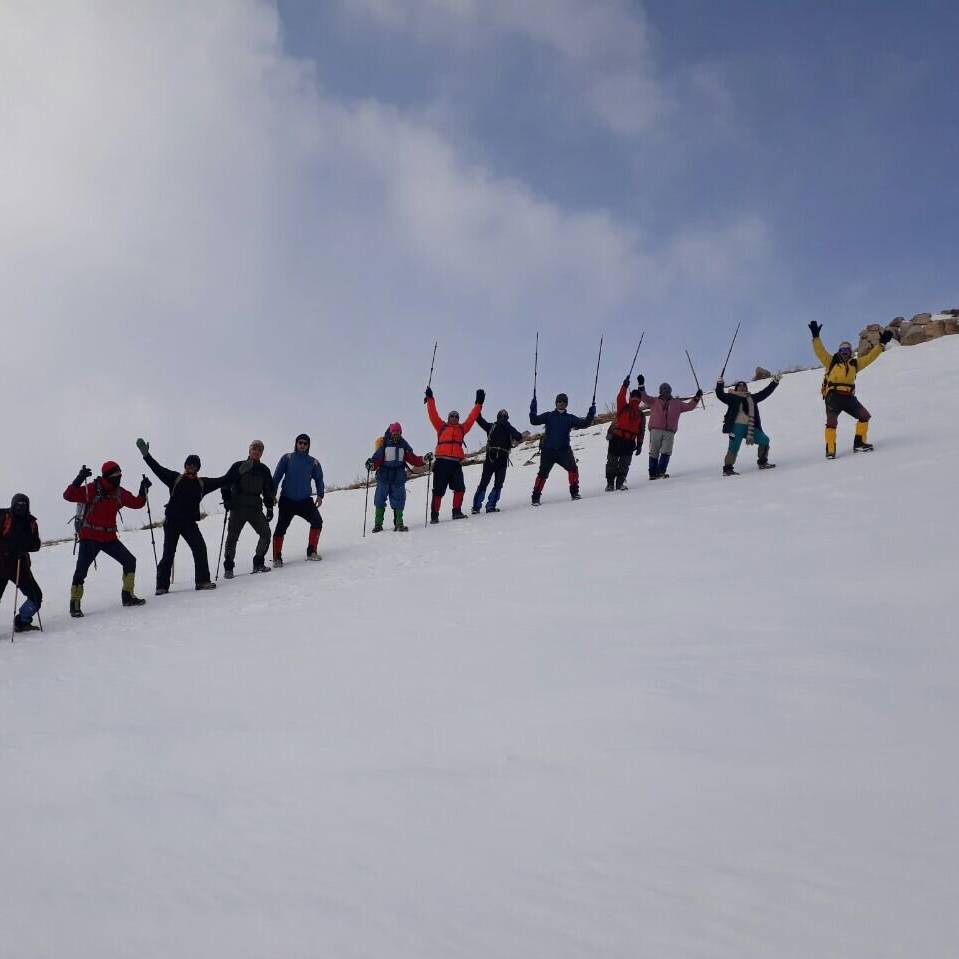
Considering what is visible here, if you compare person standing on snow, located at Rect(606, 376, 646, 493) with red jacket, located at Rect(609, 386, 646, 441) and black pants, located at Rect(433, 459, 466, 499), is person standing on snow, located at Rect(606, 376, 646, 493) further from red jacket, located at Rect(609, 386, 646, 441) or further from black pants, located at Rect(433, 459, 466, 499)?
black pants, located at Rect(433, 459, 466, 499)

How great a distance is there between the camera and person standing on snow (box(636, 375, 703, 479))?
45.8ft

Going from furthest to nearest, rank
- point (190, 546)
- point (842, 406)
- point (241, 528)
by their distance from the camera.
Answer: point (842, 406) → point (241, 528) → point (190, 546)

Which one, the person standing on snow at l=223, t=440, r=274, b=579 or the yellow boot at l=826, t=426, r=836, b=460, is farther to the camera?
the yellow boot at l=826, t=426, r=836, b=460

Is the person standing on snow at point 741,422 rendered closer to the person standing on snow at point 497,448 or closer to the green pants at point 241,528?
the person standing on snow at point 497,448

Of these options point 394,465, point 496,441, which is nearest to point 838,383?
point 496,441

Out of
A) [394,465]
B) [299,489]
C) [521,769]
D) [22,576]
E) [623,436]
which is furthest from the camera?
[623,436]

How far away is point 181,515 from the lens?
33.2ft

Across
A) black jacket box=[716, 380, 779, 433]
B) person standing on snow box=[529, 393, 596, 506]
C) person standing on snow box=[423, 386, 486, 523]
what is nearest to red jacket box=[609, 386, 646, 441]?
person standing on snow box=[529, 393, 596, 506]

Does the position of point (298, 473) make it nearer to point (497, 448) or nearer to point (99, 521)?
point (99, 521)

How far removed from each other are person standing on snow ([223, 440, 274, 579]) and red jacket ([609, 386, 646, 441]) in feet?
21.0

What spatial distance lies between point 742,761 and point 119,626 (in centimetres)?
688

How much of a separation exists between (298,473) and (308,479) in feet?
0.66

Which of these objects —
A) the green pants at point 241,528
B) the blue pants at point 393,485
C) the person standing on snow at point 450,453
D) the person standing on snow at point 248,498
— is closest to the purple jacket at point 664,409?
the person standing on snow at point 450,453

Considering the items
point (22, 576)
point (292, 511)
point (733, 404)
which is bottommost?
point (22, 576)
